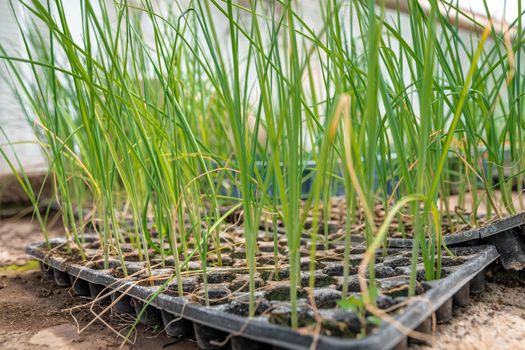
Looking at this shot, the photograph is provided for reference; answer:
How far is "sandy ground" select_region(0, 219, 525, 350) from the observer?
0.72 meters

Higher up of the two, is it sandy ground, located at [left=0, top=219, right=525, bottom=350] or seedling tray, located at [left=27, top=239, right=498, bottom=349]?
seedling tray, located at [left=27, top=239, right=498, bottom=349]

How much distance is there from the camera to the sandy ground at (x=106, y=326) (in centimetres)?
72

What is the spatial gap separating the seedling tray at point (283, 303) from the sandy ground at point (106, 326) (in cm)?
3

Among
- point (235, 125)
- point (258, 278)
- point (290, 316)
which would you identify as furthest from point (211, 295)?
point (235, 125)

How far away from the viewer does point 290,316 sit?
64cm

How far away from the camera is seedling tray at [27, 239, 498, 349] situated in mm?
574

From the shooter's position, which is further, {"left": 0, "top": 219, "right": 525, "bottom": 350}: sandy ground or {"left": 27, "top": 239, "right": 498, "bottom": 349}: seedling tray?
{"left": 0, "top": 219, "right": 525, "bottom": 350}: sandy ground

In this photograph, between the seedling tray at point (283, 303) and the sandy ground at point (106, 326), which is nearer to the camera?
the seedling tray at point (283, 303)

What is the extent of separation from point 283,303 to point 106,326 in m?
0.40

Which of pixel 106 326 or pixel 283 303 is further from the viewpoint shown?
pixel 106 326

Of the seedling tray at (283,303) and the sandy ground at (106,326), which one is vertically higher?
the seedling tray at (283,303)

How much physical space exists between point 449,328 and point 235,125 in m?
Result: 0.45

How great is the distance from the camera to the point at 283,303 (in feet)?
2.25

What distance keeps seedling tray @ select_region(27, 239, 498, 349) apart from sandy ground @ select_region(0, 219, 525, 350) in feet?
0.09
